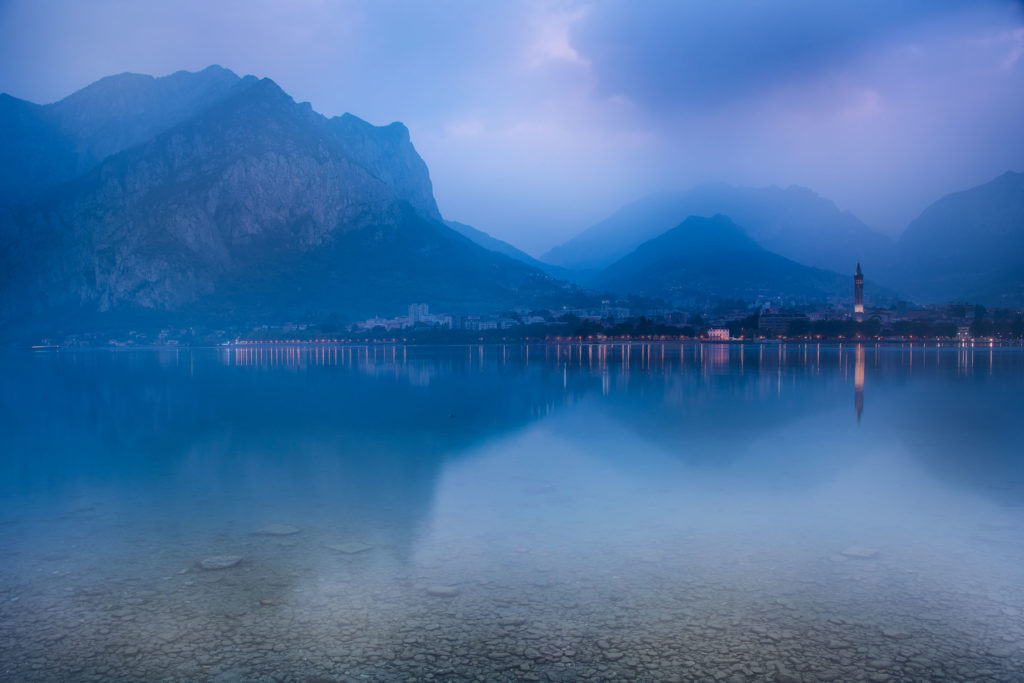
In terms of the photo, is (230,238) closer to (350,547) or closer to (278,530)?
(278,530)

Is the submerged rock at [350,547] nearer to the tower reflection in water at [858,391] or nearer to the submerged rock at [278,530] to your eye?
the submerged rock at [278,530]

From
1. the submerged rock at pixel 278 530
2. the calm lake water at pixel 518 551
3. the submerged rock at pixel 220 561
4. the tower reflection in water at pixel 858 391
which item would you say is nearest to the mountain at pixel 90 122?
the tower reflection in water at pixel 858 391

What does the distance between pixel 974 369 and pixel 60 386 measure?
164ft

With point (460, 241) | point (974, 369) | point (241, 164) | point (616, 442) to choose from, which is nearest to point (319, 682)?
point (616, 442)

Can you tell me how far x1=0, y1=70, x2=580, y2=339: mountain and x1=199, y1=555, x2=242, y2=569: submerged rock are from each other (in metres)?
99.8

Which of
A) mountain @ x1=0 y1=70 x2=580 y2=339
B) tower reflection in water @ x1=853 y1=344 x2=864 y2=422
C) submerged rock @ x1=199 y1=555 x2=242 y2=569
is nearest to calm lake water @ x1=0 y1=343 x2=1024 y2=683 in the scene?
submerged rock @ x1=199 y1=555 x2=242 y2=569

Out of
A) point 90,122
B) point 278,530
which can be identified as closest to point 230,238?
point 90,122

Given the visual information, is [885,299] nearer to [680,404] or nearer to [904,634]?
[680,404]

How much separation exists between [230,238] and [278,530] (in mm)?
102599

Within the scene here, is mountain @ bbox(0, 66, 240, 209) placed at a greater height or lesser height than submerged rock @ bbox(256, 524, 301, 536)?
greater

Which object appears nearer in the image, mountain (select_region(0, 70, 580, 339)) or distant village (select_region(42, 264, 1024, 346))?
mountain (select_region(0, 70, 580, 339))

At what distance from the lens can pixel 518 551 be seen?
793 centimetres

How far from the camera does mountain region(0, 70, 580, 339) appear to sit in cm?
9856

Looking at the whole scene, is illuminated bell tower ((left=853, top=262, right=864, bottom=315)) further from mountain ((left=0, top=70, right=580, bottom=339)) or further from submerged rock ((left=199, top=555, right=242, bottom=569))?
submerged rock ((left=199, top=555, right=242, bottom=569))
